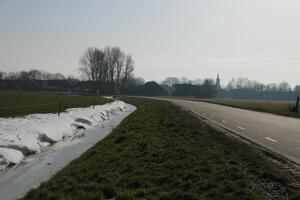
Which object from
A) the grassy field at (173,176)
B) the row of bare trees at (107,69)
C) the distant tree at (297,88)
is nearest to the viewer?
the grassy field at (173,176)

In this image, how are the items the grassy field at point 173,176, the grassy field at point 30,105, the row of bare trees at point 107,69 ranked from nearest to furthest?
the grassy field at point 173,176
the grassy field at point 30,105
the row of bare trees at point 107,69

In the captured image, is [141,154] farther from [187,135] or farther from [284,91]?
[284,91]

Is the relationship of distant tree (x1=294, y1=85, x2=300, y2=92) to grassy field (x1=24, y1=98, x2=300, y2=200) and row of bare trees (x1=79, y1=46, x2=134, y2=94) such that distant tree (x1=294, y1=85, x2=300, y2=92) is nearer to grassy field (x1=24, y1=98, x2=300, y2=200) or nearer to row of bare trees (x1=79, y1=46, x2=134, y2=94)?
row of bare trees (x1=79, y1=46, x2=134, y2=94)

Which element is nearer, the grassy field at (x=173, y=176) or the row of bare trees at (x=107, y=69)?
the grassy field at (x=173, y=176)

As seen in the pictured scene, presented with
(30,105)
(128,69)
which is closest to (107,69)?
(128,69)

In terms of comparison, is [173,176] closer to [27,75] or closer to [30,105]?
[30,105]

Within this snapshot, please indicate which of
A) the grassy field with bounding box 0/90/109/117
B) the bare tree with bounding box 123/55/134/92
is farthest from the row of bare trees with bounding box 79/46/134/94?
the grassy field with bounding box 0/90/109/117

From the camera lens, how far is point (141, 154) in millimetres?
10859

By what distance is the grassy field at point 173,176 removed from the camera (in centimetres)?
658

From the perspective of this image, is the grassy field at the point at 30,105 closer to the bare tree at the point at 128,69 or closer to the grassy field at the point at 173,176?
the grassy field at the point at 173,176

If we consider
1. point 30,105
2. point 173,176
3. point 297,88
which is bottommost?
point 30,105

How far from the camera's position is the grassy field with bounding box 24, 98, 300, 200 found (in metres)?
6.58

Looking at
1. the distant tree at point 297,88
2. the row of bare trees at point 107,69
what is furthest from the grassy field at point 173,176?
the distant tree at point 297,88

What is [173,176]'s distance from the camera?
7.83 m
